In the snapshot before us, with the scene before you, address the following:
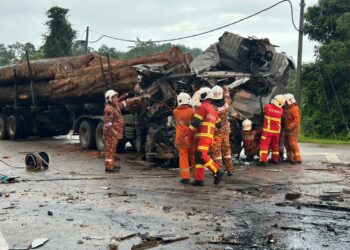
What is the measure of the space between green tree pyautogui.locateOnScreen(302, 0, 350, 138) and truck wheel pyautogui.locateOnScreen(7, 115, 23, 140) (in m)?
13.0

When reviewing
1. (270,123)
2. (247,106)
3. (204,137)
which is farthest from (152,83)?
(204,137)

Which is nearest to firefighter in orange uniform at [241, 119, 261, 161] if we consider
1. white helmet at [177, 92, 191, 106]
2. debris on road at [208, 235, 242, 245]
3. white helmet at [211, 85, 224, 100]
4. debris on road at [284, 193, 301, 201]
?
white helmet at [211, 85, 224, 100]

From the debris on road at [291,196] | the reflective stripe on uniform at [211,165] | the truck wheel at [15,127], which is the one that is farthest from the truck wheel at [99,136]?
the debris on road at [291,196]

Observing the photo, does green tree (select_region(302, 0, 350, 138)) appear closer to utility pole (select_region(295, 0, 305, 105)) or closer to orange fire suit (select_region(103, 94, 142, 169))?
utility pole (select_region(295, 0, 305, 105))

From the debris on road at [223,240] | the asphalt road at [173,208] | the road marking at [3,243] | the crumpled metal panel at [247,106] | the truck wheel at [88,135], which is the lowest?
the road marking at [3,243]

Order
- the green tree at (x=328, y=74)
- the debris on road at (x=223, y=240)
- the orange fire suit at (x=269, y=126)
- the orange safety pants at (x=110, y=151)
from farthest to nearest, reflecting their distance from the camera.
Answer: the green tree at (x=328, y=74), the orange fire suit at (x=269, y=126), the orange safety pants at (x=110, y=151), the debris on road at (x=223, y=240)

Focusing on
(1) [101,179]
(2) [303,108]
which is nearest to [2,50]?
(2) [303,108]

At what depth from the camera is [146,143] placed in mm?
11898

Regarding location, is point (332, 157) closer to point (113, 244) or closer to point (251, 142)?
point (251, 142)

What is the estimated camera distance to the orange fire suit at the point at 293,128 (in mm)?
12039

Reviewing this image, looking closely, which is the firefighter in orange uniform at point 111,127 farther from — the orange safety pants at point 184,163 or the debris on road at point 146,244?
the debris on road at point 146,244

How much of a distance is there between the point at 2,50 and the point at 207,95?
76.7 metres

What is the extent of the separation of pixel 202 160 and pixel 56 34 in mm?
33239

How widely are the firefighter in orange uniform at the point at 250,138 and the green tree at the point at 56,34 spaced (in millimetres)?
29809
